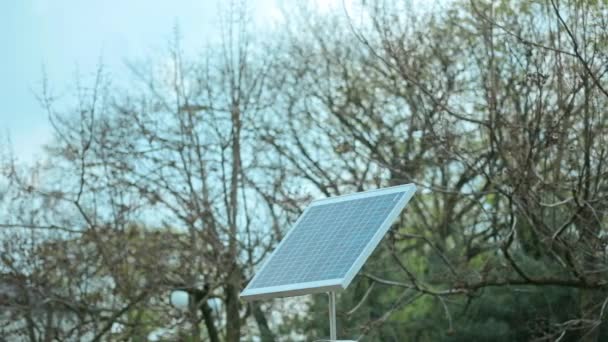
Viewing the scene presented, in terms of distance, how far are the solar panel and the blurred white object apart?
8.46m

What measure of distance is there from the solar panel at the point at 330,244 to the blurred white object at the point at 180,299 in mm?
8459

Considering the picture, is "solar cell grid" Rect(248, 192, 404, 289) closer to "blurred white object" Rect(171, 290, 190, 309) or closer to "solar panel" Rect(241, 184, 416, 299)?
"solar panel" Rect(241, 184, 416, 299)

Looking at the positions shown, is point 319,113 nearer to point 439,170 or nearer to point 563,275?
point 439,170

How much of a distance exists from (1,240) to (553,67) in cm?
737

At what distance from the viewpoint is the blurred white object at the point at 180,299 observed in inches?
542

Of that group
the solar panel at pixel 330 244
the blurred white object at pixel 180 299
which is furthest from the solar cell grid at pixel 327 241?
the blurred white object at pixel 180 299

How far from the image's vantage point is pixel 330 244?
5141 mm

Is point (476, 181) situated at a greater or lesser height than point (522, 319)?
greater

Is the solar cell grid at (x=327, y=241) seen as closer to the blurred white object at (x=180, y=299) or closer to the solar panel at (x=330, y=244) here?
the solar panel at (x=330, y=244)

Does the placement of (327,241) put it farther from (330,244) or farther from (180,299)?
(180,299)

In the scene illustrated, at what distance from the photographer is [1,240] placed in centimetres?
1341

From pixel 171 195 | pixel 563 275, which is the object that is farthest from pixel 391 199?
pixel 171 195

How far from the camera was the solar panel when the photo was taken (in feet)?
15.8

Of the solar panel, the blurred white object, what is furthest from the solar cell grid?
the blurred white object
